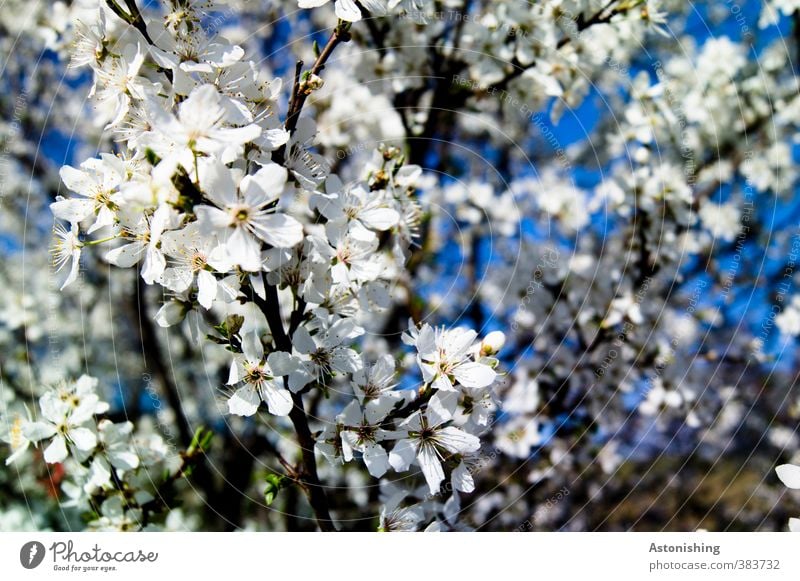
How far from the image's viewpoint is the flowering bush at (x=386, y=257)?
149cm

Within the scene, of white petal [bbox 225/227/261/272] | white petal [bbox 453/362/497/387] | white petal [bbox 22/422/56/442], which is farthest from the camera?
white petal [bbox 22/422/56/442]

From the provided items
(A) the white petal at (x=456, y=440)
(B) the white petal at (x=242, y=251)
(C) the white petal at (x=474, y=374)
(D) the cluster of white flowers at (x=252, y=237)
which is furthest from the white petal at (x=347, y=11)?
(A) the white petal at (x=456, y=440)

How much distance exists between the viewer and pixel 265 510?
4.56 meters

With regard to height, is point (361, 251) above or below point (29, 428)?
above

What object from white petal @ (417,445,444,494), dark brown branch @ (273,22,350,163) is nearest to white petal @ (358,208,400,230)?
dark brown branch @ (273,22,350,163)

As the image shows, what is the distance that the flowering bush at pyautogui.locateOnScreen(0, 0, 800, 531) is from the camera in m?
1.49

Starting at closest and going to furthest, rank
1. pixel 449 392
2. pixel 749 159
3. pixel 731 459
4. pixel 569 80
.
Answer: pixel 449 392 < pixel 569 80 < pixel 749 159 < pixel 731 459

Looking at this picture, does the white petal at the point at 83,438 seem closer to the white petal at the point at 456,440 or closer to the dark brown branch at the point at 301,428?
the dark brown branch at the point at 301,428

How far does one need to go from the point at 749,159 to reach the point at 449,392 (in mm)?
3917

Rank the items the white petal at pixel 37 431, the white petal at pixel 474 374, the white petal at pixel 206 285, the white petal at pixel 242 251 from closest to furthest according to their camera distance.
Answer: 1. the white petal at pixel 242 251
2. the white petal at pixel 206 285
3. the white petal at pixel 474 374
4. the white petal at pixel 37 431

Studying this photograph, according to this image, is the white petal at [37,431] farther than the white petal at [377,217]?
Yes

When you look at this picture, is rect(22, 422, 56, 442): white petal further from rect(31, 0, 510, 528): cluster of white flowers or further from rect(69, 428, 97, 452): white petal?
rect(31, 0, 510, 528): cluster of white flowers
